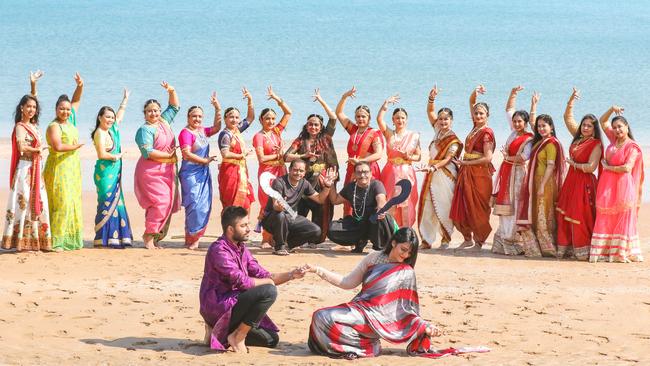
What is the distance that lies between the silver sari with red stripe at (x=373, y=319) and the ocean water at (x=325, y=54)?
1341cm

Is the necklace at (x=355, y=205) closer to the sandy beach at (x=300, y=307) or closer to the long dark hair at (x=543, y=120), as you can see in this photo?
the sandy beach at (x=300, y=307)

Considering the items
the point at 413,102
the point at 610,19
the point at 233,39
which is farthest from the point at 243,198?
the point at 610,19

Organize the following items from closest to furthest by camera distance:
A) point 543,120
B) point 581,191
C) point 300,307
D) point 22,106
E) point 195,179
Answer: point 300,307 → point 22,106 → point 581,191 → point 543,120 → point 195,179

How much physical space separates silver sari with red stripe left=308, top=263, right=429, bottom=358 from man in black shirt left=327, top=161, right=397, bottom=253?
3.32 metres

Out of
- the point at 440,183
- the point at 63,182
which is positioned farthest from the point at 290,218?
the point at 63,182

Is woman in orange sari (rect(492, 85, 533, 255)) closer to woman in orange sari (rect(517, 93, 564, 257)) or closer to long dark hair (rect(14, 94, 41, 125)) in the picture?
woman in orange sari (rect(517, 93, 564, 257))

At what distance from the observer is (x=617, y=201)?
10.8 metres

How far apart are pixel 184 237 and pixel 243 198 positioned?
1.19m

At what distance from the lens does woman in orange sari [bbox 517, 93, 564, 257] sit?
36.2 feet

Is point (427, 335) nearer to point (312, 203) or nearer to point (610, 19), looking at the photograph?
point (312, 203)

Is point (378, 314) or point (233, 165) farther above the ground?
point (233, 165)

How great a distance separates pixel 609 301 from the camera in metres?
9.16

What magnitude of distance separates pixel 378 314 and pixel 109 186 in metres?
4.35

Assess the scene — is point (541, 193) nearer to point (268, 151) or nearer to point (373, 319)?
point (268, 151)
